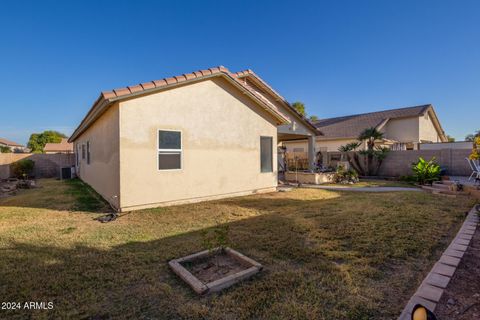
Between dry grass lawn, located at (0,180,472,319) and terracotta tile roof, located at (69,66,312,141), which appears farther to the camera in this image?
terracotta tile roof, located at (69,66,312,141)

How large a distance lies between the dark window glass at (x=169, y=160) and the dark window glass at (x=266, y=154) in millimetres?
3975

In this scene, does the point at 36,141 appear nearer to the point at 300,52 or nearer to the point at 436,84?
the point at 300,52

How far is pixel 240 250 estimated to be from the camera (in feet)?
13.1

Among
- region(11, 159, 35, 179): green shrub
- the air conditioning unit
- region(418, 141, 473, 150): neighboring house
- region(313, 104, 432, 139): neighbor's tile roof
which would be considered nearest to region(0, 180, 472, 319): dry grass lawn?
the air conditioning unit

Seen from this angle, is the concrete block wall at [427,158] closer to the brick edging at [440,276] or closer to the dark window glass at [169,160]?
the brick edging at [440,276]

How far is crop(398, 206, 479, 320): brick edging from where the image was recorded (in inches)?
94.5

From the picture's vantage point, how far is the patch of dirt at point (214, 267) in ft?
10.5

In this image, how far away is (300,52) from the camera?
15438mm

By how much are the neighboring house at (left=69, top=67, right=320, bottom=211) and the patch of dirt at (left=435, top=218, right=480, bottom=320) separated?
6.85 meters

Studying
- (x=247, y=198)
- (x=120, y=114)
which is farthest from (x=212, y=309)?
(x=247, y=198)

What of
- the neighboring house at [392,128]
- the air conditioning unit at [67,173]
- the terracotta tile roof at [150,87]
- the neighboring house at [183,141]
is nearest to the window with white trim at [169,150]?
the neighboring house at [183,141]

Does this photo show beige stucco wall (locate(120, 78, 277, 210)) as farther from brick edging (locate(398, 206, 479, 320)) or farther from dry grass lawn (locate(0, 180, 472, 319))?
brick edging (locate(398, 206, 479, 320))

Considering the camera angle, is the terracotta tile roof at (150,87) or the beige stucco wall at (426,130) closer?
the terracotta tile roof at (150,87)

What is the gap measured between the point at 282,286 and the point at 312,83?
20.3 m
